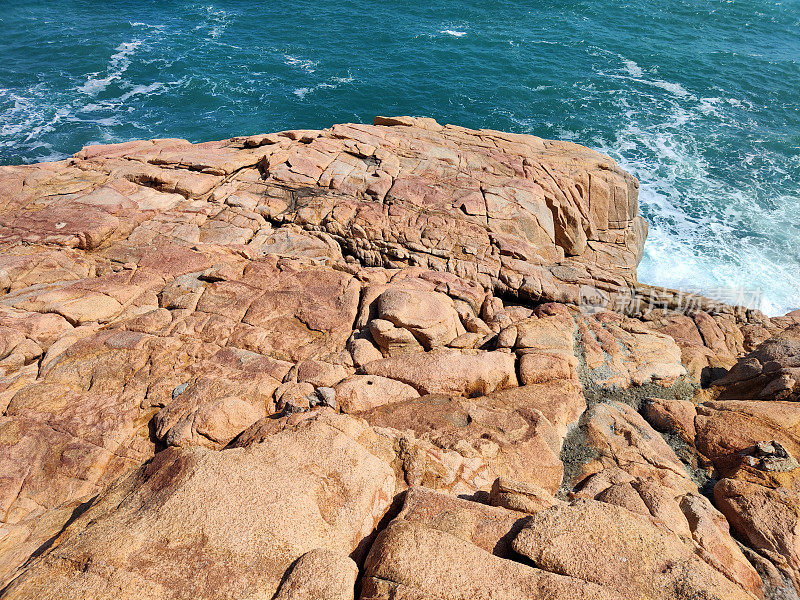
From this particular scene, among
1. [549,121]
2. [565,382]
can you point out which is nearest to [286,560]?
[565,382]

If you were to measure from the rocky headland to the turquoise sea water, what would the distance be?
57.1 ft

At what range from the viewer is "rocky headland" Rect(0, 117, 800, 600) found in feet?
25.6

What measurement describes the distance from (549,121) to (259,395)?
44.0 meters

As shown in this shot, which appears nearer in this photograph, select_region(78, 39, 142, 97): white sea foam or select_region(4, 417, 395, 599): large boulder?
select_region(4, 417, 395, 599): large boulder

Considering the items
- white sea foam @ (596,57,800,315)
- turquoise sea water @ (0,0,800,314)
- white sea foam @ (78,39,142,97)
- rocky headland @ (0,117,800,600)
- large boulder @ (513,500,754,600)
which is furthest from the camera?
white sea foam @ (78,39,142,97)

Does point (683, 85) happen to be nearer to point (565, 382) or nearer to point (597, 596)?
point (565, 382)

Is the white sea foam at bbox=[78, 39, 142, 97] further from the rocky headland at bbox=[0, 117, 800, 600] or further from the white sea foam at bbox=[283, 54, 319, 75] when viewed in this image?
the rocky headland at bbox=[0, 117, 800, 600]

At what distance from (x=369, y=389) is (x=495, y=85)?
156ft

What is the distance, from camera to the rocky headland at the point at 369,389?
781 centimetres

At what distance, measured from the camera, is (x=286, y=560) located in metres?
7.83

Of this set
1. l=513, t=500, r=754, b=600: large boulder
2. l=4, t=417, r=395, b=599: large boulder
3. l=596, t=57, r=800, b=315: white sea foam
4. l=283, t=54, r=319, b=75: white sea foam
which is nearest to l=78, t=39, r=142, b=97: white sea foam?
l=283, t=54, r=319, b=75: white sea foam

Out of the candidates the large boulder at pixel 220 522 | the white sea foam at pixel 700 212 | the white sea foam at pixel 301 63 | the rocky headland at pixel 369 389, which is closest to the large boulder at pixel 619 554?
the rocky headland at pixel 369 389

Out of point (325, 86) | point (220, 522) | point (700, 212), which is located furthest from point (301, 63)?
point (220, 522)

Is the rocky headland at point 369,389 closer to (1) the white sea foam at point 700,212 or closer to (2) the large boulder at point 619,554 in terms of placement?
(2) the large boulder at point 619,554
